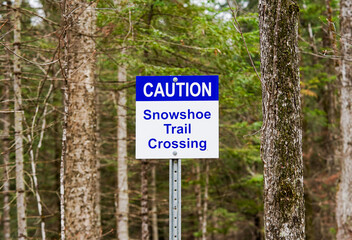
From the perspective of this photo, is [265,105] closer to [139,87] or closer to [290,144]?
[290,144]

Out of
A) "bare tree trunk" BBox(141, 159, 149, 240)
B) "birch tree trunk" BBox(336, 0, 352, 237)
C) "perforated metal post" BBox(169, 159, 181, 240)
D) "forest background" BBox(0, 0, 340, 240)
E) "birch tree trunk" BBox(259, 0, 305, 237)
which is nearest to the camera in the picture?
"perforated metal post" BBox(169, 159, 181, 240)

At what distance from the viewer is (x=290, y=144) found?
11.7ft

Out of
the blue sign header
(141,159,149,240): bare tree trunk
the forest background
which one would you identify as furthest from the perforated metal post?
(141,159,149,240): bare tree trunk

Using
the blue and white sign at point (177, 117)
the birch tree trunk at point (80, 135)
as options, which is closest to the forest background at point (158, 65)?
the birch tree trunk at point (80, 135)

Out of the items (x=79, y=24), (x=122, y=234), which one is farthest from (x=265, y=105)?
(x=122, y=234)

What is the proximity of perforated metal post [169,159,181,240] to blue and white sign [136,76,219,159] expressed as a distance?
13 centimetres

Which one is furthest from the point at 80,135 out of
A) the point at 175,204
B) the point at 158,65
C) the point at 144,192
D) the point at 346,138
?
the point at 346,138

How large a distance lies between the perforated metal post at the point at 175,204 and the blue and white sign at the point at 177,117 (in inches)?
5.2

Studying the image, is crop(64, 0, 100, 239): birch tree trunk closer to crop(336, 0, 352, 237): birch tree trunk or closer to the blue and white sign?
the blue and white sign

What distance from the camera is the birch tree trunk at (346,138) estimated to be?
9047 millimetres

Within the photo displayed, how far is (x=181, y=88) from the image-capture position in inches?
119

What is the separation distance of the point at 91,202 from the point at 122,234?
629 centimetres

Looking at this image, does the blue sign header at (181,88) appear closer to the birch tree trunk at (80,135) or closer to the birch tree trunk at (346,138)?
the birch tree trunk at (80,135)

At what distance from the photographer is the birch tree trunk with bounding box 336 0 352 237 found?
9047 mm
